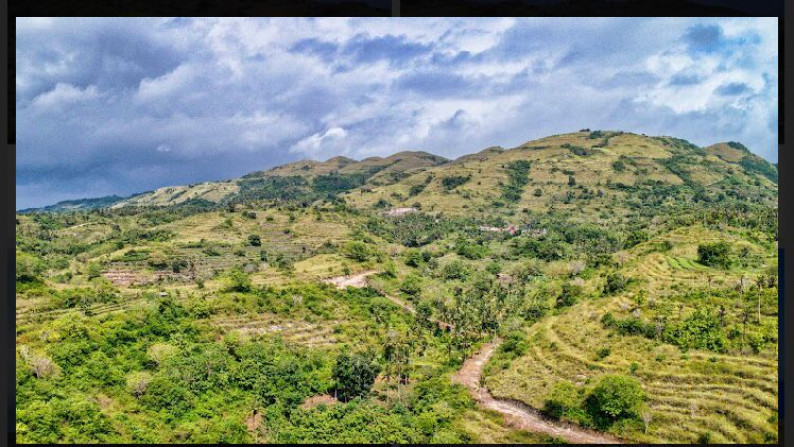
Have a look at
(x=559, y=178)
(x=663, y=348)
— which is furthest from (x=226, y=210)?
(x=559, y=178)

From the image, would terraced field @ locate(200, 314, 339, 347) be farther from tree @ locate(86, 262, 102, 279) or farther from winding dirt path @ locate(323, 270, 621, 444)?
tree @ locate(86, 262, 102, 279)

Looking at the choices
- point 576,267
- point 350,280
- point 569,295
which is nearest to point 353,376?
point 569,295

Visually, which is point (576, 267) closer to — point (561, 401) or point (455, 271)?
point (455, 271)

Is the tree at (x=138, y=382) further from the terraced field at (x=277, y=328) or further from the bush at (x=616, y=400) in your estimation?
the bush at (x=616, y=400)

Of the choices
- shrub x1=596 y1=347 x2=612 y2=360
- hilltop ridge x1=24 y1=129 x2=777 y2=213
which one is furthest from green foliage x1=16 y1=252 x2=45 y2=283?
hilltop ridge x1=24 y1=129 x2=777 y2=213

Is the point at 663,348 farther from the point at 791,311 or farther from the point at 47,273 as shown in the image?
the point at 47,273
